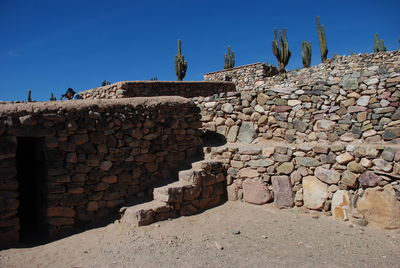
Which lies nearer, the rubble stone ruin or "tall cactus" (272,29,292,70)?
the rubble stone ruin

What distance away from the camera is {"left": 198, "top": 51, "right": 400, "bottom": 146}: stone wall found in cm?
540

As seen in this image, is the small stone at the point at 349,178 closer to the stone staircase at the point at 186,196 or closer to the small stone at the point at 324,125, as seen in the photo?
the small stone at the point at 324,125

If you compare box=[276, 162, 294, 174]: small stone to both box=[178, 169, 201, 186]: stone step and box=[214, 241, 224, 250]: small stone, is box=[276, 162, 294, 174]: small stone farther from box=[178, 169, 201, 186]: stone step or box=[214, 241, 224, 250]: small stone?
box=[214, 241, 224, 250]: small stone

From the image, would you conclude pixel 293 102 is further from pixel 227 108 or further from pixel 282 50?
pixel 282 50

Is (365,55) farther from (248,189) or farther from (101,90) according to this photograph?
(101,90)

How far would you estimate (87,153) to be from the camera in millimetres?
4840

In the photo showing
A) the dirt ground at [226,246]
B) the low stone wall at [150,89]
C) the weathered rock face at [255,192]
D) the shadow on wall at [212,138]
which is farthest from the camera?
the low stone wall at [150,89]

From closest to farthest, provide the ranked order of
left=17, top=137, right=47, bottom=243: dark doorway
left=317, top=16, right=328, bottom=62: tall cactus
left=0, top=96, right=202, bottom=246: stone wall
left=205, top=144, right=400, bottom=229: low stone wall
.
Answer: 1. left=0, top=96, right=202, bottom=246: stone wall
2. left=205, top=144, right=400, bottom=229: low stone wall
3. left=17, top=137, right=47, bottom=243: dark doorway
4. left=317, top=16, right=328, bottom=62: tall cactus

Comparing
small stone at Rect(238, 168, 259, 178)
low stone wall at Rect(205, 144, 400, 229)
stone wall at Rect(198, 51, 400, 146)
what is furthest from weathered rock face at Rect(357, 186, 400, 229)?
small stone at Rect(238, 168, 259, 178)

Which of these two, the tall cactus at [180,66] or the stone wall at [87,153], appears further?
the tall cactus at [180,66]

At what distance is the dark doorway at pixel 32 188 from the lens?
471 centimetres

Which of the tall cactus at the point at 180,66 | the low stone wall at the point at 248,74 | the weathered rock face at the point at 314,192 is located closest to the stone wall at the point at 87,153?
the weathered rock face at the point at 314,192

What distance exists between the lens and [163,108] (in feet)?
19.0

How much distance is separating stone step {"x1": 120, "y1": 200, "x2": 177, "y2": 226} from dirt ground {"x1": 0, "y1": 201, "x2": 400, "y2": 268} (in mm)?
117
